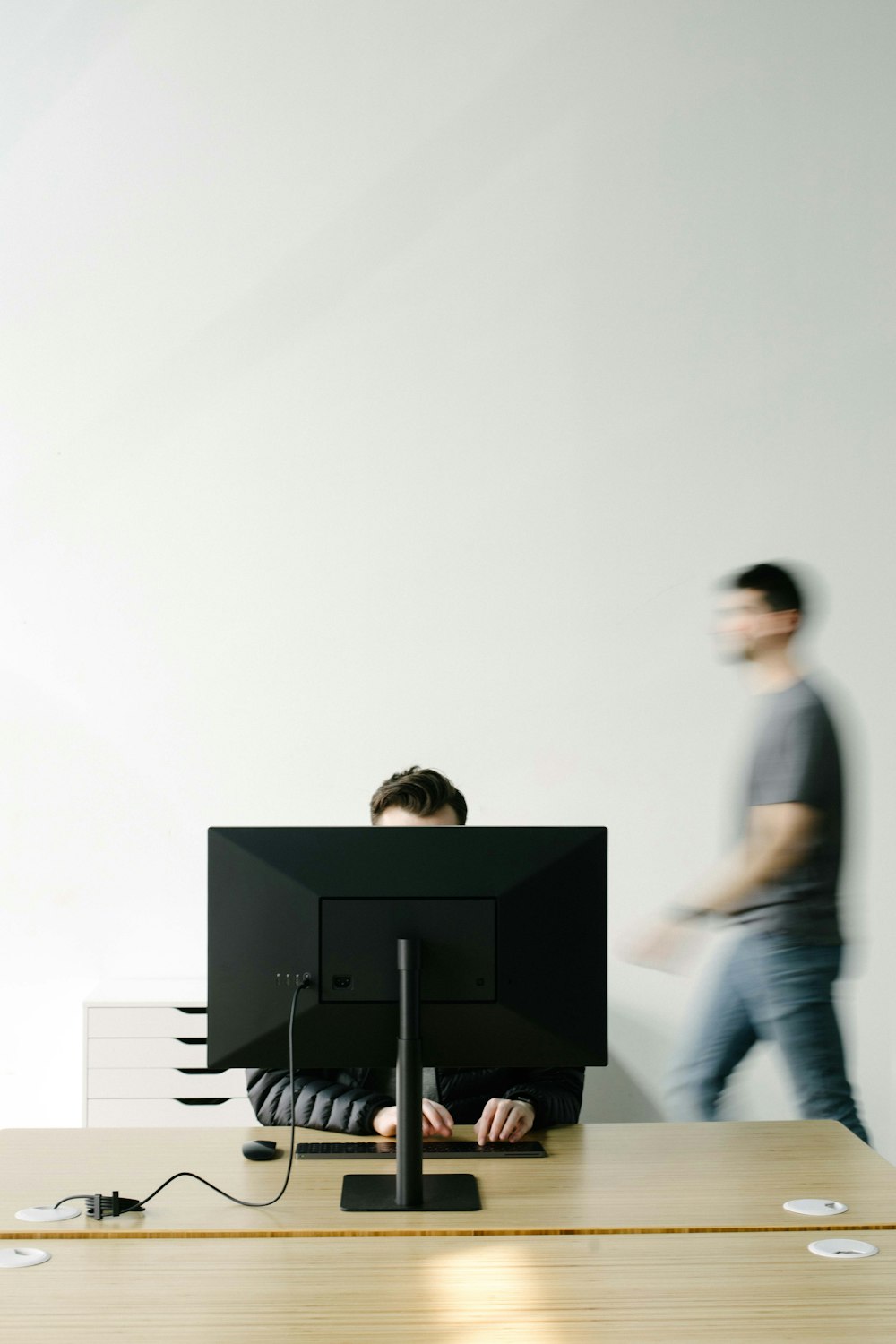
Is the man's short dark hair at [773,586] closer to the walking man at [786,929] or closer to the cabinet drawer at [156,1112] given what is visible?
the walking man at [786,929]

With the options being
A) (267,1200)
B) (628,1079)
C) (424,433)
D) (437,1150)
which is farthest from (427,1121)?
(424,433)

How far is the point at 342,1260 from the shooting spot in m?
1.34

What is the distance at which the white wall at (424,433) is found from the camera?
3.29 m

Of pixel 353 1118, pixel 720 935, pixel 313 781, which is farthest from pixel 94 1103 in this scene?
pixel 720 935

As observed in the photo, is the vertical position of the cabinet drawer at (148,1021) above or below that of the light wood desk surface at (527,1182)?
below

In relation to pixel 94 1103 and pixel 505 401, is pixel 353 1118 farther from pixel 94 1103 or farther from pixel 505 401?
pixel 505 401

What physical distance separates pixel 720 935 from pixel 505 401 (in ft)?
4.94

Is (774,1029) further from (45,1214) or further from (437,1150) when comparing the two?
(45,1214)

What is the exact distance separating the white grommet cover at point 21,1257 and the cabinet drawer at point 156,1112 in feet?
5.08

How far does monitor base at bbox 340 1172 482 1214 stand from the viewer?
1496mm

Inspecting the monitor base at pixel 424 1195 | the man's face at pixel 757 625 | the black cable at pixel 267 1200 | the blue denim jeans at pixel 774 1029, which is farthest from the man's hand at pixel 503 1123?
the man's face at pixel 757 625

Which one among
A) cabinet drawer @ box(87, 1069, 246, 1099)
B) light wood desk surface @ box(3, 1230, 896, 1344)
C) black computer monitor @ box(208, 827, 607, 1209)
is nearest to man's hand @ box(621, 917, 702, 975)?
cabinet drawer @ box(87, 1069, 246, 1099)

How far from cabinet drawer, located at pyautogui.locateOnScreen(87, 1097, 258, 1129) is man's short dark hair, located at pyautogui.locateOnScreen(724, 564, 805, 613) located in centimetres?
171

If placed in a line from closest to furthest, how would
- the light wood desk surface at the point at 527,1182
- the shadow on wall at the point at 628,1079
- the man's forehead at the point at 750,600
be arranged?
1. the light wood desk surface at the point at 527,1182
2. the man's forehead at the point at 750,600
3. the shadow on wall at the point at 628,1079
